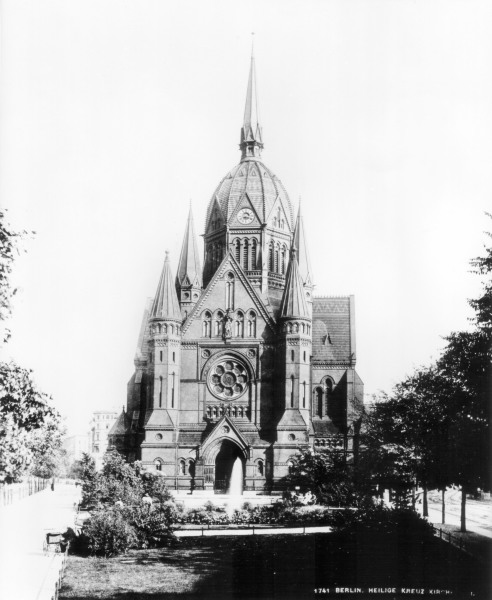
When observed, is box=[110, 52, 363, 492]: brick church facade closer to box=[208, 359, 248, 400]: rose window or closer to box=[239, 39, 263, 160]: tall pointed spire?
box=[208, 359, 248, 400]: rose window

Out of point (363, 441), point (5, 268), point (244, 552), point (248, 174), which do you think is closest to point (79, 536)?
point (244, 552)

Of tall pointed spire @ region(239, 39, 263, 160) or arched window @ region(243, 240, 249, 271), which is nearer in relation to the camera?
arched window @ region(243, 240, 249, 271)

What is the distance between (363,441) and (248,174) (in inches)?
1225

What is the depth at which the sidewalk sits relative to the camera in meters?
20.9

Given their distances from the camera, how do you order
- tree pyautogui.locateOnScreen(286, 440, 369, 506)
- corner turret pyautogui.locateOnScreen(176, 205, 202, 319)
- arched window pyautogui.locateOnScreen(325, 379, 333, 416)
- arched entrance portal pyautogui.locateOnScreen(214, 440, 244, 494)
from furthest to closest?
1. corner turret pyautogui.locateOnScreen(176, 205, 202, 319)
2. arched window pyautogui.locateOnScreen(325, 379, 333, 416)
3. arched entrance portal pyautogui.locateOnScreen(214, 440, 244, 494)
4. tree pyautogui.locateOnScreen(286, 440, 369, 506)

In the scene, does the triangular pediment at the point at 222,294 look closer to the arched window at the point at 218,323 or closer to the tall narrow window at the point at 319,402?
the arched window at the point at 218,323

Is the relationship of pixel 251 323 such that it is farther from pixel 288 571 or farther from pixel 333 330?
pixel 288 571

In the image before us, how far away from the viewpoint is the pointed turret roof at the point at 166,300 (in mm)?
63594

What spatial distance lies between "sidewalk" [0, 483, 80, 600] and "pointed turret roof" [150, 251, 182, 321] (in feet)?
64.1

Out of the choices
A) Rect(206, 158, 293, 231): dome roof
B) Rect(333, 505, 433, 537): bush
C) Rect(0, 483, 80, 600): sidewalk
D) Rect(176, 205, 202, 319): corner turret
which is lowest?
Rect(0, 483, 80, 600): sidewalk

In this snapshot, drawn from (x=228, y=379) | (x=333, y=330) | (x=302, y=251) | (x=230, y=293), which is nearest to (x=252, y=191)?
(x=302, y=251)

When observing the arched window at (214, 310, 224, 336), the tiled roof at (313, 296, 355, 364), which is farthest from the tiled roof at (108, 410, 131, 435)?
the tiled roof at (313, 296, 355, 364)

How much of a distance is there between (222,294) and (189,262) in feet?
31.9

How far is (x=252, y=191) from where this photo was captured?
71562 millimetres
